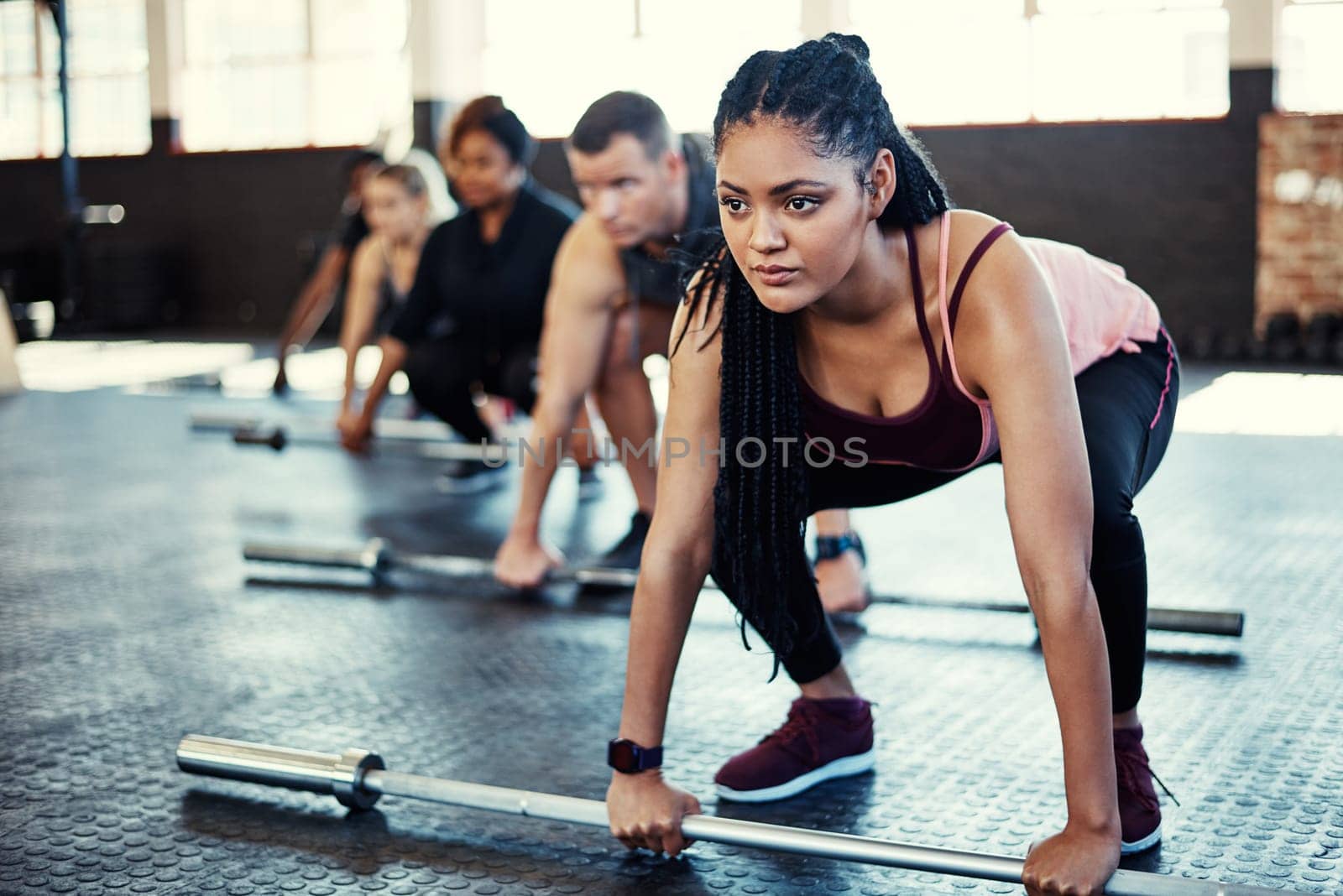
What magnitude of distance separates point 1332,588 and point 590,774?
131 centimetres

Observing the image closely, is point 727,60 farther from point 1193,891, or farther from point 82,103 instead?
point 1193,891

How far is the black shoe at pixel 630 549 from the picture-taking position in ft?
7.72

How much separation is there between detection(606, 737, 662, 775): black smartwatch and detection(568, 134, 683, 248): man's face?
1024mm

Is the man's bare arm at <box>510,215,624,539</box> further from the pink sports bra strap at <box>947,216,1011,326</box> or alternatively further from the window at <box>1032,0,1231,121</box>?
the window at <box>1032,0,1231,121</box>

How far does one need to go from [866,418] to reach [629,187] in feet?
2.98

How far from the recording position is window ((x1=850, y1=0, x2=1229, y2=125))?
20.0 ft

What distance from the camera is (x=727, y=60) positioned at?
7203 mm

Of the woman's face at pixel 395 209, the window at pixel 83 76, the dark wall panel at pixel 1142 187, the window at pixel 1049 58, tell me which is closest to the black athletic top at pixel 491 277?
the woman's face at pixel 395 209

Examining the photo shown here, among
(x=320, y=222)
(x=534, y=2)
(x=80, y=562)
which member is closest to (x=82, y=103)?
(x=320, y=222)

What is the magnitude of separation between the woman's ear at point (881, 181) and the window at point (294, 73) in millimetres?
6885

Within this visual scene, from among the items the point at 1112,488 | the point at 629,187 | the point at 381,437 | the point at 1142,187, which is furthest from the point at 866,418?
the point at 1142,187

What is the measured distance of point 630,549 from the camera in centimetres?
240

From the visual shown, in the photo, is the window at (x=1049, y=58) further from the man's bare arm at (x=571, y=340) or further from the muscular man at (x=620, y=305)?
the man's bare arm at (x=571, y=340)

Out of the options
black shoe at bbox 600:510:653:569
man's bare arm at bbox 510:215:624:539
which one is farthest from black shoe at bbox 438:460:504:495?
man's bare arm at bbox 510:215:624:539
